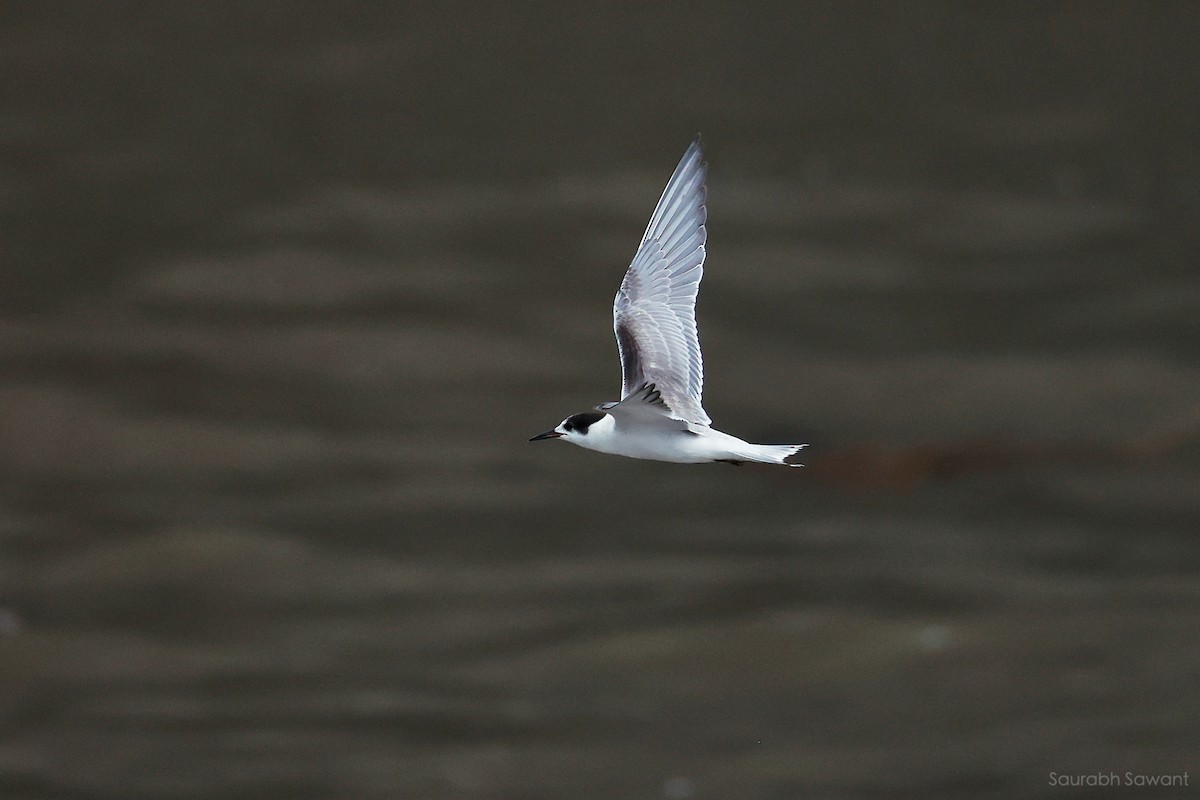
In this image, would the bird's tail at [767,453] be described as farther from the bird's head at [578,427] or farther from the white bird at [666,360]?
the bird's head at [578,427]

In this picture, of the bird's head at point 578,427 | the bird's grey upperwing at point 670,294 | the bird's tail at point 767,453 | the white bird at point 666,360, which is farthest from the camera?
the bird's grey upperwing at point 670,294

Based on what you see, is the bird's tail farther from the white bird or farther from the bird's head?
the bird's head

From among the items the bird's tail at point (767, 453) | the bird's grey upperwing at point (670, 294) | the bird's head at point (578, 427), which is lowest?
the bird's tail at point (767, 453)

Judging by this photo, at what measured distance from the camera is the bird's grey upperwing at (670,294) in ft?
18.7

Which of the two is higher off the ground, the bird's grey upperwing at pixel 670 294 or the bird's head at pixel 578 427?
the bird's grey upperwing at pixel 670 294

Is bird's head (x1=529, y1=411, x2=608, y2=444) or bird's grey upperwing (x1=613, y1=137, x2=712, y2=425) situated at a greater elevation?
bird's grey upperwing (x1=613, y1=137, x2=712, y2=425)

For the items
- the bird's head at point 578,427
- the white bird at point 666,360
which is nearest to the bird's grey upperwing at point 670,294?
the white bird at point 666,360

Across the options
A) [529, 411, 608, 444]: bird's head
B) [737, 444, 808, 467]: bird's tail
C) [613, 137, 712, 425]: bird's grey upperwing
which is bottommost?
[737, 444, 808, 467]: bird's tail

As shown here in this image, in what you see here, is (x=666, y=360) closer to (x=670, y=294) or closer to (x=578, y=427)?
(x=670, y=294)

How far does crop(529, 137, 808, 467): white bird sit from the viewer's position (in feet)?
17.0

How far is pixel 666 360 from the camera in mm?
5727

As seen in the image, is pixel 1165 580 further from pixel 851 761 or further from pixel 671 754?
pixel 671 754

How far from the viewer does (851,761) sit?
37.8ft

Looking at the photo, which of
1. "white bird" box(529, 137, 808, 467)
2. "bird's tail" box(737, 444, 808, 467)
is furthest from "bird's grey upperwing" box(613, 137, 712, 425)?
A: "bird's tail" box(737, 444, 808, 467)
